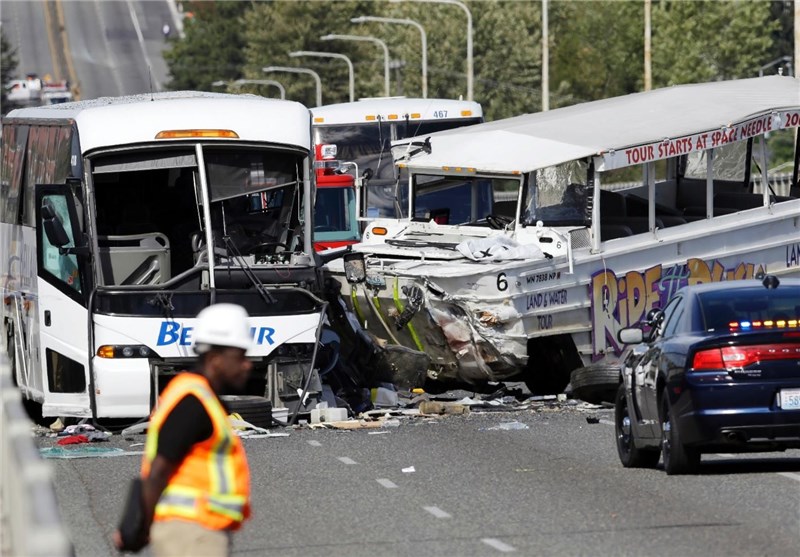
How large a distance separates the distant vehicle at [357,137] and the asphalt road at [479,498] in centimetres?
1311

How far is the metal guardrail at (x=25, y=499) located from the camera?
16.9 ft

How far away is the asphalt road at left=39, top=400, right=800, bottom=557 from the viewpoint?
10938 mm

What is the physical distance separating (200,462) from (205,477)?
0.19 ft

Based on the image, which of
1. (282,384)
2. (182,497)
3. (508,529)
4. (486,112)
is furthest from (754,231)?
(486,112)

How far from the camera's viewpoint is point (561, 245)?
21.2m

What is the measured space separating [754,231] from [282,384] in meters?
7.12

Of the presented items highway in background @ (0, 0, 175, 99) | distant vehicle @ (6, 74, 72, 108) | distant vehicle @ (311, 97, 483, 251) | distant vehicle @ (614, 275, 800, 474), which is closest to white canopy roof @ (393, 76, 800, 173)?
distant vehicle @ (311, 97, 483, 251)

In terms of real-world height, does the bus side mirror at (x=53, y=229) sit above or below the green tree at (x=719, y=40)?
below

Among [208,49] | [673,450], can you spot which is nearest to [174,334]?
[673,450]

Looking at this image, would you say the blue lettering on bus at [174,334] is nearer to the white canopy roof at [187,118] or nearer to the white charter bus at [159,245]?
the white charter bus at [159,245]

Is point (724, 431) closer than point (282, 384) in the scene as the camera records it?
Yes

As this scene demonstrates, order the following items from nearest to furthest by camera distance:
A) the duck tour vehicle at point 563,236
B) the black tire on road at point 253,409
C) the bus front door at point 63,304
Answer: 1. the black tire on road at point 253,409
2. the bus front door at point 63,304
3. the duck tour vehicle at point 563,236

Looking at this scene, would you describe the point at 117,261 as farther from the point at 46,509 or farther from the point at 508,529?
the point at 46,509

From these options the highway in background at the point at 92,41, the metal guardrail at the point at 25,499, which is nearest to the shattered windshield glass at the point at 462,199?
the metal guardrail at the point at 25,499
